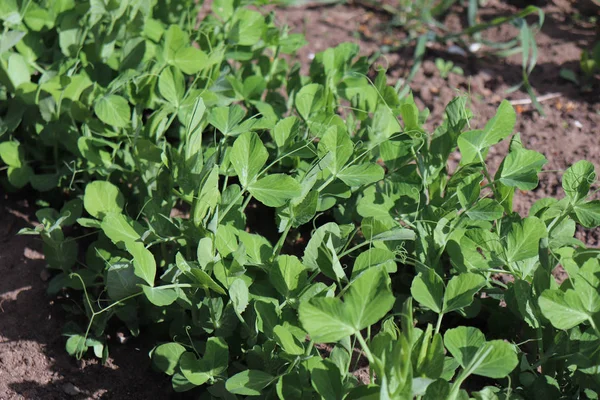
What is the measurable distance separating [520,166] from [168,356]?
2.91 ft

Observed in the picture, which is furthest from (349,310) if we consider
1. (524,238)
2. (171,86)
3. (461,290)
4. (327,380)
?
(171,86)

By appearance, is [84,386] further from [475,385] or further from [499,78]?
[499,78]

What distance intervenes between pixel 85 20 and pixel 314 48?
1080 mm

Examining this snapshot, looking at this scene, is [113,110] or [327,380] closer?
[327,380]

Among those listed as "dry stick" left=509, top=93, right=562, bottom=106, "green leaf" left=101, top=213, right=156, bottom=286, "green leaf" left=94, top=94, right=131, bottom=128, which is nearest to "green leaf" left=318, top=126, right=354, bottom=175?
"green leaf" left=101, top=213, right=156, bottom=286

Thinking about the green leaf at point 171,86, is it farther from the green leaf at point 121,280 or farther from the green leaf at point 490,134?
the green leaf at point 490,134

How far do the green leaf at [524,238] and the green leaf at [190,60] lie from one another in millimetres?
993

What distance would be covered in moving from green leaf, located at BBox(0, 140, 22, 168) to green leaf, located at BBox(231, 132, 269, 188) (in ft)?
2.70

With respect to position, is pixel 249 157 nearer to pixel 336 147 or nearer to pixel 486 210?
pixel 336 147

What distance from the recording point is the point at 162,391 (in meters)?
1.85

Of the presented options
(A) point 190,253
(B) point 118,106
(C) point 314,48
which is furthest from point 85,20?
(C) point 314,48

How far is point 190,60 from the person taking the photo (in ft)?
7.22

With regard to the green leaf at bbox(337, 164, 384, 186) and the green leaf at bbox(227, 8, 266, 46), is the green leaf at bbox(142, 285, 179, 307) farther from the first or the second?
the green leaf at bbox(227, 8, 266, 46)

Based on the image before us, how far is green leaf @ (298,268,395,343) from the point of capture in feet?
4.56
